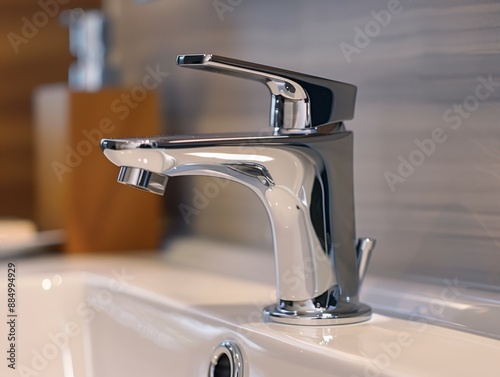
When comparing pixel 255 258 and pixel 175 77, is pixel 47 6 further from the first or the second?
pixel 255 258

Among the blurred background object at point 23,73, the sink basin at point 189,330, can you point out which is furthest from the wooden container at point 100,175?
the blurred background object at point 23,73

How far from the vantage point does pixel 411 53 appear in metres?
0.58

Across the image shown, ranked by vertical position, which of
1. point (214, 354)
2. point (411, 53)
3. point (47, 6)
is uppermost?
point (47, 6)

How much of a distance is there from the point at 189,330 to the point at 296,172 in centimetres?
14

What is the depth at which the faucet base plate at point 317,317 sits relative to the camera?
0.52 metres

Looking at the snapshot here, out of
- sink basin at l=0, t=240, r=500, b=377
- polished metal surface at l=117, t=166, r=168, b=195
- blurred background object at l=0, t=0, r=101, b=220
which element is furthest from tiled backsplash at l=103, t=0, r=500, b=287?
blurred background object at l=0, t=0, r=101, b=220

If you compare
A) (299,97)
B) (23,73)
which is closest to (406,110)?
(299,97)

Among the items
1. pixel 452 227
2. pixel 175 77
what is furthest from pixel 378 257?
pixel 175 77

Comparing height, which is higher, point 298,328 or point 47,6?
point 47,6

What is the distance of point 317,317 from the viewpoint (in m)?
0.52

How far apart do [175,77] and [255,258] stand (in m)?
0.25

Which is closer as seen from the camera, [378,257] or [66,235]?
[378,257]

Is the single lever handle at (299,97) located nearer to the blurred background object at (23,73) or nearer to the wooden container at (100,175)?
the wooden container at (100,175)

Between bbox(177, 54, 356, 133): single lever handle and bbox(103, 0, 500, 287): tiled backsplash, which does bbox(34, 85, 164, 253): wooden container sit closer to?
Answer: bbox(103, 0, 500, 287): tiled backsplash
